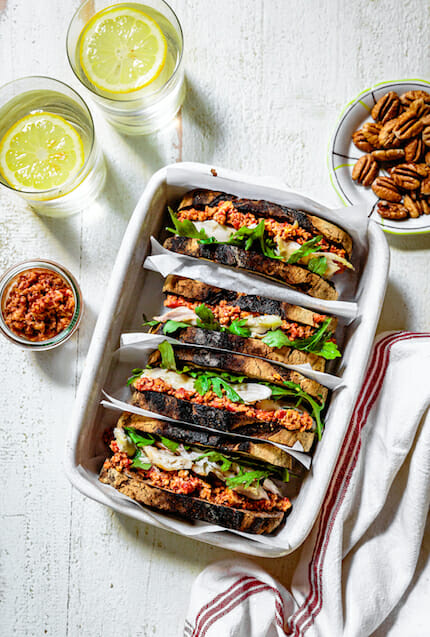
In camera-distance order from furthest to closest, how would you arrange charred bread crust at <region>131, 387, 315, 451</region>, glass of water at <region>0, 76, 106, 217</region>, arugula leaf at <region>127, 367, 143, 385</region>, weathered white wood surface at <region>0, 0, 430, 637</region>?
weathered white wood surface at <region>0, 0, 430, 637</region> → glass of water at <region>0, 76, 106, 217</region> → arugula leaf at <region>127, 367, 143, 385</region> → charred bread crust at <region>131, 387, 315, 451</region>

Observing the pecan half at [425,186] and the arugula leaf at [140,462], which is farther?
the pecan half at [425,186]

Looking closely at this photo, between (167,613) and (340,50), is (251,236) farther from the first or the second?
(167,613)

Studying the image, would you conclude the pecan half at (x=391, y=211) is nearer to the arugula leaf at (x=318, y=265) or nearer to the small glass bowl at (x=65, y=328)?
the arugula leaf at (x=318, y=265)

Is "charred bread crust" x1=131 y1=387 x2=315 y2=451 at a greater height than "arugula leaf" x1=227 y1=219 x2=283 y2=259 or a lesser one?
lesser

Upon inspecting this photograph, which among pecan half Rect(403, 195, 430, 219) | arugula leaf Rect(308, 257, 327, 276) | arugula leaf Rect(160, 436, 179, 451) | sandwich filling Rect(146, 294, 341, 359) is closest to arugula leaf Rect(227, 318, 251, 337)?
sandwich filling Rect(146, 294, 341, 359)

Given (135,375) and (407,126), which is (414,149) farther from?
(135,375)

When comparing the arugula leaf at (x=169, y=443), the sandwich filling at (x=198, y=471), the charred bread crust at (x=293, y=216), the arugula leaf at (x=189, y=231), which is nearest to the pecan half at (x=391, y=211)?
the charred bread crust at (x=293, y=216)

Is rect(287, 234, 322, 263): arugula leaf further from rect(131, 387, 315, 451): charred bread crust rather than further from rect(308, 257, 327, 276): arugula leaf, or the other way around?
rect(131, 387, 315, 451): charred bread crust
